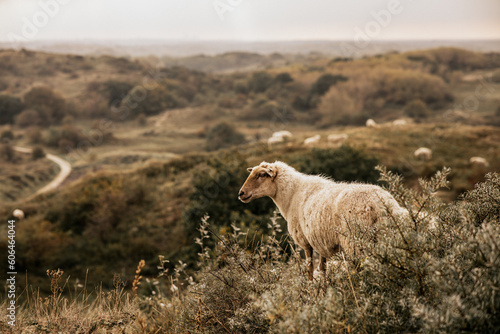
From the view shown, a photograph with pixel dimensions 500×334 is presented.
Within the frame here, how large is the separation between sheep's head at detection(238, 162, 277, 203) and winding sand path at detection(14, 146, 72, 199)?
3036cm

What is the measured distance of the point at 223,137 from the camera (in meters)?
49.1

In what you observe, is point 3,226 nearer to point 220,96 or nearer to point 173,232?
point 173,232

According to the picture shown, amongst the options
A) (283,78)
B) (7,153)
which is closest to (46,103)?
(7,153)

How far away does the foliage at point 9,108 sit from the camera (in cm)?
5859

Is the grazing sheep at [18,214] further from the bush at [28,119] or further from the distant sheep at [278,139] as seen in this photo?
the bush at [28,119]

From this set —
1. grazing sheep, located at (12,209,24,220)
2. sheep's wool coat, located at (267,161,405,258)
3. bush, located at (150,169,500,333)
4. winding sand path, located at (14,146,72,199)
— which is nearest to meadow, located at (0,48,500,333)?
bush, located at (150,169,500,333)

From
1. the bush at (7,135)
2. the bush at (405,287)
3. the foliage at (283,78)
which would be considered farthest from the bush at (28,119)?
the bush at (405,287)

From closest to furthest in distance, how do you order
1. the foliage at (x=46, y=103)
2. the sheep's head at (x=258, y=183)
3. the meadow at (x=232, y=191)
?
the meadow at (x=232, y=191), the sheep's head at (x=258, y=183), the foliage at (x=46, y=103)

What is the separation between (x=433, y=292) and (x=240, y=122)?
58768mm

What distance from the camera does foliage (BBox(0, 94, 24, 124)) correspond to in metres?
58.6

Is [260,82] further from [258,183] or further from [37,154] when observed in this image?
[258,183]

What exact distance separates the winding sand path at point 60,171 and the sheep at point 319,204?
100 feet

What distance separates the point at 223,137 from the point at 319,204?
145ft

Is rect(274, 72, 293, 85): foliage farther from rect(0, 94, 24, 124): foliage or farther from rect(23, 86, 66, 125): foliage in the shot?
rect(0, 94, 24, 124): foliage
